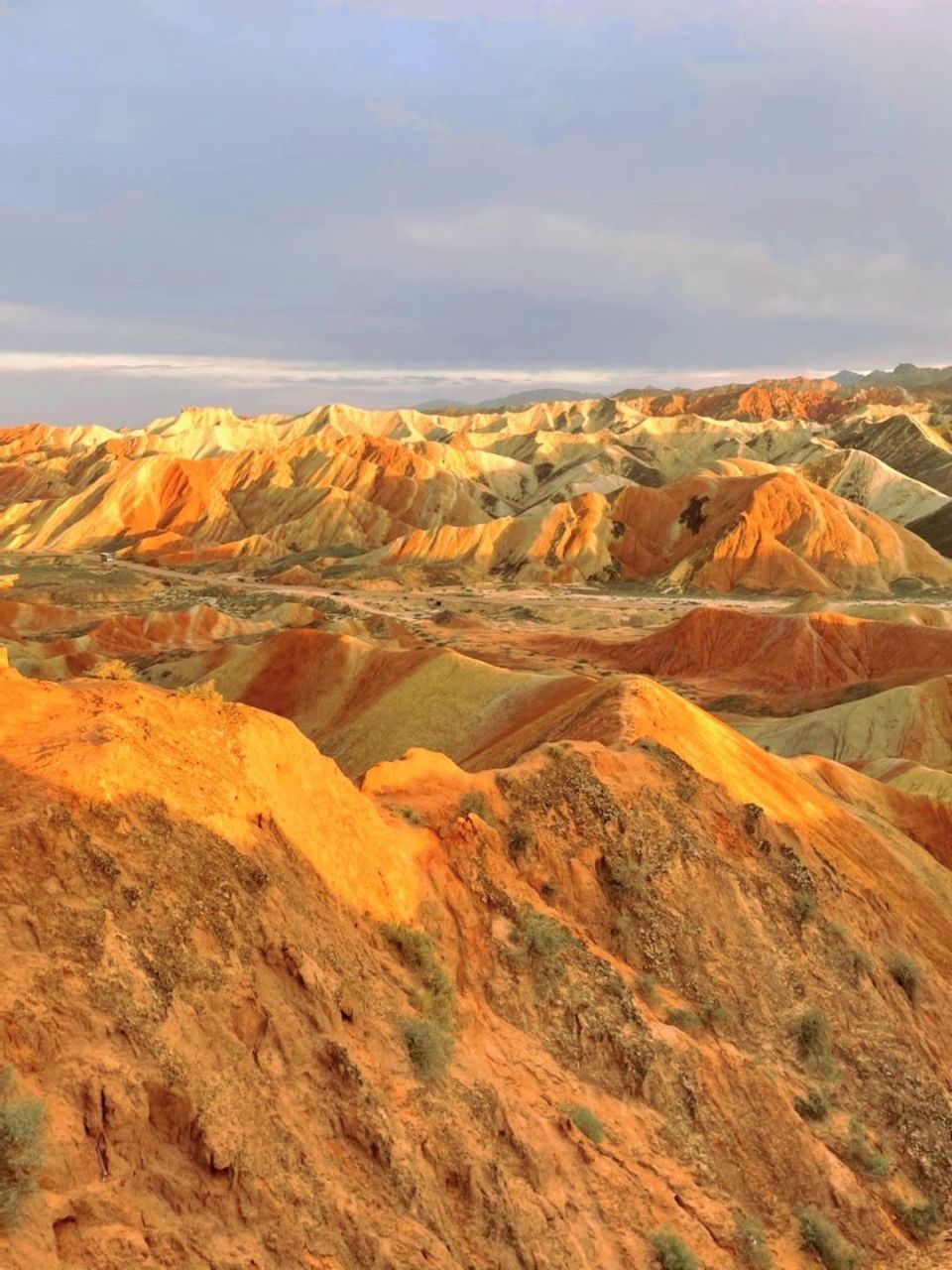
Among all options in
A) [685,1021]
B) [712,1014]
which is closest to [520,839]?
[685,1021]

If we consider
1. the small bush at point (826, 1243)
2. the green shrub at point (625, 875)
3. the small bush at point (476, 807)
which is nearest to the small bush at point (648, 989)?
the green shrub at point (625, 875)

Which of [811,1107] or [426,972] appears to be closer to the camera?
[426,972]

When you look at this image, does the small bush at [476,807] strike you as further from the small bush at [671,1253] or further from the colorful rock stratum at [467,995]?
the small bush at [671,1253]

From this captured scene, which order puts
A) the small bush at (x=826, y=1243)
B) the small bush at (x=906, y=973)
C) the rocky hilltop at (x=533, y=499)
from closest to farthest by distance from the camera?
the small bush at (x=826, y=1243) → the small bush at (x=906, y=973) → the rocky hilltop at (x=533, y=499)

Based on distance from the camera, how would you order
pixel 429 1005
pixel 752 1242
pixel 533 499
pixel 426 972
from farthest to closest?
pixel 533 499 < pixel 426 972 < pixel 429 1005 < pixel 752 1242

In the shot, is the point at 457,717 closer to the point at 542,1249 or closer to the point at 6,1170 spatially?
the point at 542,1249

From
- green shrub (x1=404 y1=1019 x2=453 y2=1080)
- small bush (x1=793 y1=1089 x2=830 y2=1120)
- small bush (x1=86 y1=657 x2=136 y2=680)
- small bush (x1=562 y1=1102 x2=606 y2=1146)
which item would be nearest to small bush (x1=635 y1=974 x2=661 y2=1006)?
small bush (x1=793 y1=1089 x2=830 y2=1120)

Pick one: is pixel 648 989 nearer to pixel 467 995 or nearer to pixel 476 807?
pixel 467 995
